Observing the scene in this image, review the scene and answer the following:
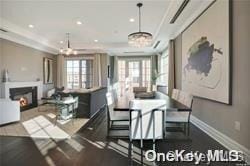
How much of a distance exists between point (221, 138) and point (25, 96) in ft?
24.3

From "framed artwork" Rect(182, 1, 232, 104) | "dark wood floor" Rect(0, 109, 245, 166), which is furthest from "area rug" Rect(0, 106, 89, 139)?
"framed artwork" Rect(182, 1, 232, 104)

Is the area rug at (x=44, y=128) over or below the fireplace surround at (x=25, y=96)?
below

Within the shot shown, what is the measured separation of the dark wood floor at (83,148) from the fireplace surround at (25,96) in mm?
3541

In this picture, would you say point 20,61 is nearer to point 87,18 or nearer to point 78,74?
point 87,18

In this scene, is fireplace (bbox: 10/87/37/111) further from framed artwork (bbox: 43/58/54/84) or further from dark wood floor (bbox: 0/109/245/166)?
dark wood floor (bbox: 0/109/245/166)

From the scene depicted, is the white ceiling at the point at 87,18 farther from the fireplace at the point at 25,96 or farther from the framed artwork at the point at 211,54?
the fireplace at the point at 25,96

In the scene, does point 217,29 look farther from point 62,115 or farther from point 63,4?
point 62,115

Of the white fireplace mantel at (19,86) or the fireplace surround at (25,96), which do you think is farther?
the fireplace surround at (25,96)

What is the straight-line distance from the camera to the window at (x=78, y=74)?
442 inches

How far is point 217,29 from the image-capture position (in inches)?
144

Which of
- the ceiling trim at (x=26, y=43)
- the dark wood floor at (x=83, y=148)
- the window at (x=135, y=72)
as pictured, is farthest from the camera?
the window at (x=135, y=72)

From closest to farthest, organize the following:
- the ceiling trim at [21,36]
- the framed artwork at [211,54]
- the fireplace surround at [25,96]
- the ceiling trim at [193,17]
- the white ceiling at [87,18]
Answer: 1. the framed artwork at [211,54]
2. the ceiling trim at [193,17]
3. the white ceiling at [87,18]
4. the ceiling trim at [21,36]
5. the fireplace surround at [25,96]

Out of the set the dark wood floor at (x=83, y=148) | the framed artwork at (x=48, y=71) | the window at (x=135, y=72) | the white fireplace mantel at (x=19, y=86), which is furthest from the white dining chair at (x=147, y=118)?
the window at (x=135, y=72)

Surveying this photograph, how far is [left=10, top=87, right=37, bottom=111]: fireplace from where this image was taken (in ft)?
23.7
